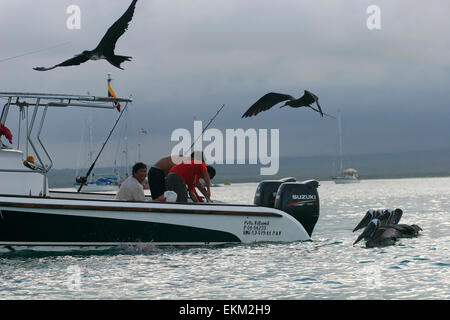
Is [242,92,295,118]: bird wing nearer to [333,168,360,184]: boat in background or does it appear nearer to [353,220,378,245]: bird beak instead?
[353,220,378,245]: bird beak

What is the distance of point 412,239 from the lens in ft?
49.2

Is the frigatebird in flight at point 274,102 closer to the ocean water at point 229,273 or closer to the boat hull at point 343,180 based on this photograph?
the ocean water at point 229,273

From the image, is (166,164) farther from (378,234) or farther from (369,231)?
(378,234)

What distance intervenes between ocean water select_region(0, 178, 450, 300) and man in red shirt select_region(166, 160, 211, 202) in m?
1.09

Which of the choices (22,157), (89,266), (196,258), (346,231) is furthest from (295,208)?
(346,231)

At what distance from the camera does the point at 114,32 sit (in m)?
11.6

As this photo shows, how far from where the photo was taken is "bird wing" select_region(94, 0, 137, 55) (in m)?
11.5

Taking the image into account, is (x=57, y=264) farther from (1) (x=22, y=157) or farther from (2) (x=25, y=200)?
(1) (x=22, y=157)

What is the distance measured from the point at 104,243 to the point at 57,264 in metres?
1.07

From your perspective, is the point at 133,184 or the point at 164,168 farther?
the point at 164,168

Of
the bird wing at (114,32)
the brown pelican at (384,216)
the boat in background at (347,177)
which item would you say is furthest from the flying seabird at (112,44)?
the boat in background at (347,177)

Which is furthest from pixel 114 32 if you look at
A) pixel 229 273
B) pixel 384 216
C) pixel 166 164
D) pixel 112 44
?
pixel 384 216

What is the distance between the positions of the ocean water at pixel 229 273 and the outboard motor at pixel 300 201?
0.56 metres

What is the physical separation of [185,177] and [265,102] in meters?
2.71
